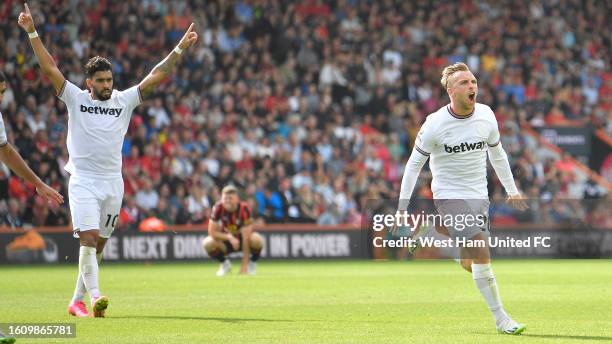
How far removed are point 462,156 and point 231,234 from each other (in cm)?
1104

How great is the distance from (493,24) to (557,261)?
33.9 feet

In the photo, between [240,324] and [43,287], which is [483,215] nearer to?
[240,324]

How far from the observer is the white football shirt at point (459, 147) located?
1092cm

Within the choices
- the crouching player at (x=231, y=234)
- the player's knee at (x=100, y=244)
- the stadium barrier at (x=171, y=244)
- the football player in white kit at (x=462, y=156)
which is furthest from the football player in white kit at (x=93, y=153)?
the stadium barrier at (x=171, y=244)

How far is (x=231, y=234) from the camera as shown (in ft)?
70.9

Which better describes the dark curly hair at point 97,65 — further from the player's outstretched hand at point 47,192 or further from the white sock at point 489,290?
the white sock at point 489,290

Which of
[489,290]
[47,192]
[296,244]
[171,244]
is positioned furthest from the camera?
[296,244]

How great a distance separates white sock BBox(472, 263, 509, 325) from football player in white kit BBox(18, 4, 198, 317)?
387 cm

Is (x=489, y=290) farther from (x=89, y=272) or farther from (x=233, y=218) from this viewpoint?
(x=233, y=218)

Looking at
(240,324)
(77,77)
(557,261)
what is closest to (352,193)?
(557,261)

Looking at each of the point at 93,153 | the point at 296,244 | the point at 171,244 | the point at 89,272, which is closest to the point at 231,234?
the point at 171,244

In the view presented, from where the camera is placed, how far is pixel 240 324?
11.4 meters

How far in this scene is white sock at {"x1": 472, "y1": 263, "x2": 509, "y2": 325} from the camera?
10523 millimetres

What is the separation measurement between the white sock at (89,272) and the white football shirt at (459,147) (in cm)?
352
